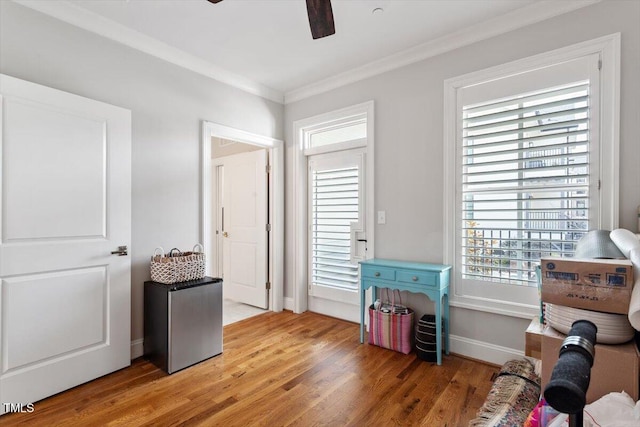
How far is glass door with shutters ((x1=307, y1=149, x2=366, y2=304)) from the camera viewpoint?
3463 mm

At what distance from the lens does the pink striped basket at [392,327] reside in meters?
2.79

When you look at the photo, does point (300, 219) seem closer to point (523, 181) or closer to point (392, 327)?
point (392, 327)

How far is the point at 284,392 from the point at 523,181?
228 cm

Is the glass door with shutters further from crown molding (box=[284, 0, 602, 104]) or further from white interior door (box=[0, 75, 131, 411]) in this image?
white interior door (box=[0, 75, 131, 411])

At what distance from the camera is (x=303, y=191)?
3.89 m

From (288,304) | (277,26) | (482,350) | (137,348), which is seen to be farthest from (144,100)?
(482,350)

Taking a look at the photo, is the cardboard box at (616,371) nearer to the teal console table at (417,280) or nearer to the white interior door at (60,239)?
the teal console table at (417,280)

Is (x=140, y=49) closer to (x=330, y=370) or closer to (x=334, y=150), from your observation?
(x=334, y=150)

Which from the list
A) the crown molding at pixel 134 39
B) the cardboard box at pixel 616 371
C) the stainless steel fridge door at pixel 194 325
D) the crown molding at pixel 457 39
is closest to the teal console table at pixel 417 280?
the cardboard box at pixel 616 371

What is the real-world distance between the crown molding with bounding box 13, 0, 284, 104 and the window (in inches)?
84.7

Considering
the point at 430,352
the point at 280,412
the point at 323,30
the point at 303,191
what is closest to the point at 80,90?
the point at 323,30

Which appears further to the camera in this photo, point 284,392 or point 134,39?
point 134,39

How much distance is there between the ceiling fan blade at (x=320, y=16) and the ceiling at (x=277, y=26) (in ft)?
2.58

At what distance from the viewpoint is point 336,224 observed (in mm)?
3625
